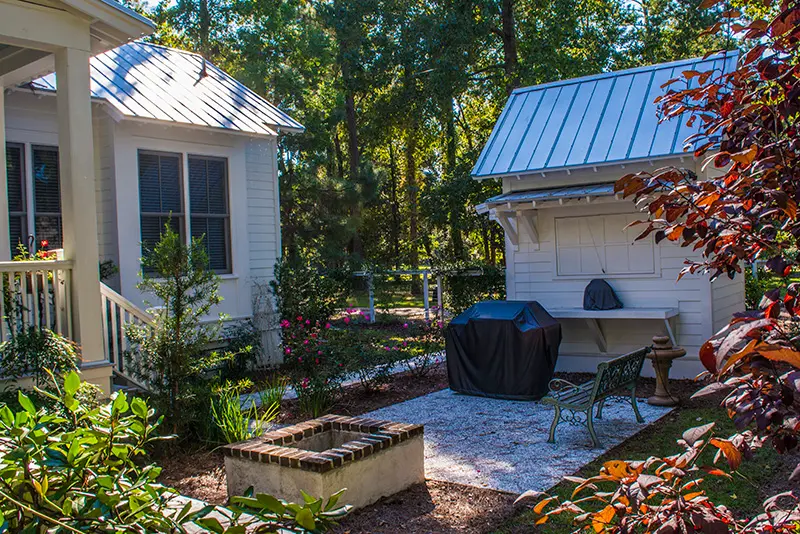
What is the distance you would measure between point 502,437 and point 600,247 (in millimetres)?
4276

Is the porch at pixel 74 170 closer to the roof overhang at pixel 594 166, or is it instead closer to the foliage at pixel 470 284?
the roof overhang at pixel 594 166

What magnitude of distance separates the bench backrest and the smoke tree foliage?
199 inches

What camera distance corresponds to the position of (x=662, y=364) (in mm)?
8773

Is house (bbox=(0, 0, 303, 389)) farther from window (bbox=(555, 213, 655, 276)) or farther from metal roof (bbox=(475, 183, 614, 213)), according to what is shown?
window (bbox=(555, 213, 655, 276))

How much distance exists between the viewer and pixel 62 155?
6820mm

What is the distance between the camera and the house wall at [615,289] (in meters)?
10.2

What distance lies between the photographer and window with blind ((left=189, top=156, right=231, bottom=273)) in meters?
11.2

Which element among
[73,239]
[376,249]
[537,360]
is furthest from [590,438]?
[376,249]

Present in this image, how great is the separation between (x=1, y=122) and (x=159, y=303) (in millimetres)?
3321

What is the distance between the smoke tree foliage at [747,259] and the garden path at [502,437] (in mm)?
3934

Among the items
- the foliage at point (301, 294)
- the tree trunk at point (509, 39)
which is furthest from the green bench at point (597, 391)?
the tree trunk at point (509, 39)

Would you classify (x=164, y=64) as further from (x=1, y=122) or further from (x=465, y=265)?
(x=465, y=265)

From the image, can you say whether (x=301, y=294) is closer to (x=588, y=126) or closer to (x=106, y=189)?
(x=106, y=189)

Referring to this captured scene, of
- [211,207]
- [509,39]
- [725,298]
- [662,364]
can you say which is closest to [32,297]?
[211,207]
